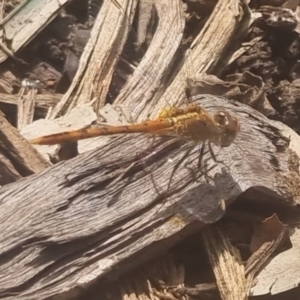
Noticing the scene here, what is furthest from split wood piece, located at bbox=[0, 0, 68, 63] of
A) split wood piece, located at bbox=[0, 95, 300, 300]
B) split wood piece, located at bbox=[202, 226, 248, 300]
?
split wood piece, located at bbox=[202, 226, 248, 300]

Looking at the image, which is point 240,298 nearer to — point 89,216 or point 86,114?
point 89,216

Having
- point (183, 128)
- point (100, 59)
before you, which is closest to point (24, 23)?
point (100, 59)

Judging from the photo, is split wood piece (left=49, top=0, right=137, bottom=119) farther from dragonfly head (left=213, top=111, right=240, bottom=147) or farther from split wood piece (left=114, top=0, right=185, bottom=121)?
dragonfly head (left=213, top=111, right=240, bottom=147)

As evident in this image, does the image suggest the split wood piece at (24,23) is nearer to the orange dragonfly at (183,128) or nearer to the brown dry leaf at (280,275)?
the orange dragonfly at (183,128)

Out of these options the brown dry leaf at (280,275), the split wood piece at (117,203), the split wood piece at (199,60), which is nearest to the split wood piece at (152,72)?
the split wood piece at (199,60)

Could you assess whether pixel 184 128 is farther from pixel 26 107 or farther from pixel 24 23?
pixel 24 23

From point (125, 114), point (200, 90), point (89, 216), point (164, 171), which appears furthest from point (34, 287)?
point (200, 90)
